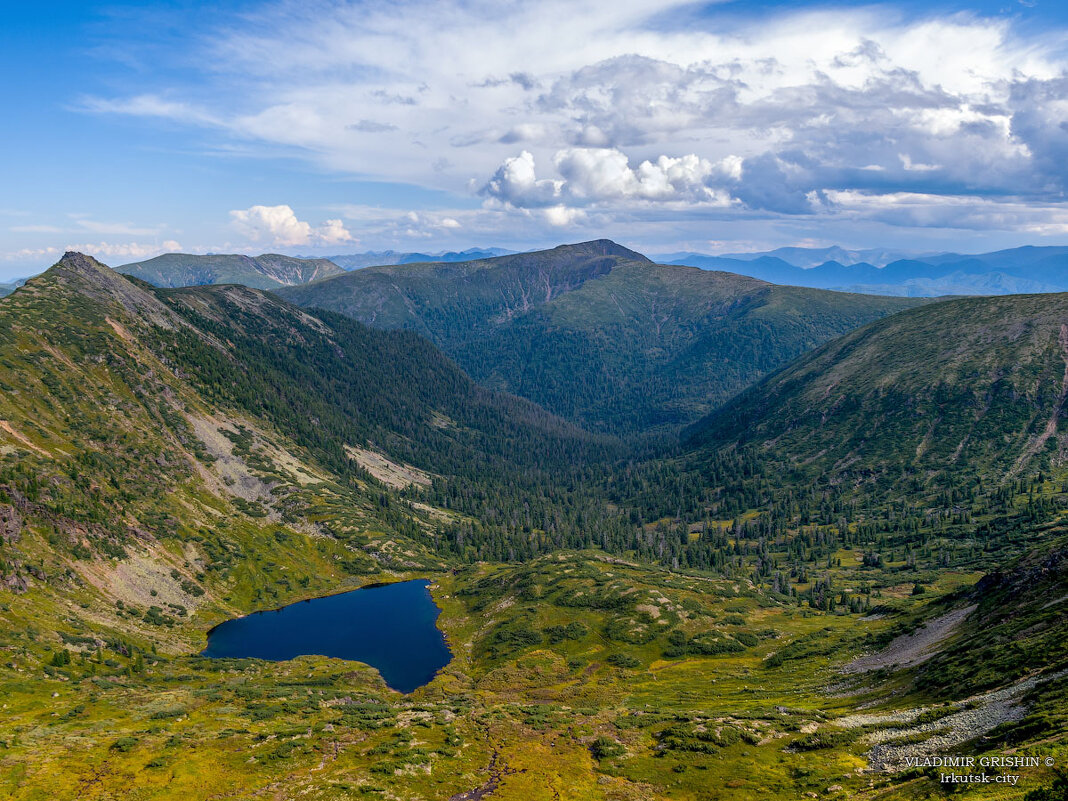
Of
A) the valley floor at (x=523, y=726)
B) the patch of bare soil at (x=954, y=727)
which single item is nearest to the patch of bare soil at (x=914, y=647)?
the valley floor at (x=523, y=726)

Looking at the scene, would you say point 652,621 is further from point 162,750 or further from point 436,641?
point 162,750

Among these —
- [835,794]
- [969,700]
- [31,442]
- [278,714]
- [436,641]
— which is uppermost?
[31,442]

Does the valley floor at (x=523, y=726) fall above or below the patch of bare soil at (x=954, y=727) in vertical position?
below

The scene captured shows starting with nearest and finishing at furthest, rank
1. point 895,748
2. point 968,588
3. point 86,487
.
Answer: point 895,748, point 968,588, point 86,487

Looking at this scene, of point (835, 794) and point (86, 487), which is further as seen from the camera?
point (86, 487)

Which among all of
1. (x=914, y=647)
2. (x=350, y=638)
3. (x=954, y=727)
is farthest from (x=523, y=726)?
(x=350, y=638)

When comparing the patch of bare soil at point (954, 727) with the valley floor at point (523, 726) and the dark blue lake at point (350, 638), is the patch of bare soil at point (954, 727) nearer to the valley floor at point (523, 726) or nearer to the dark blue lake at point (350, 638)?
the valley floor at point (523, 726)

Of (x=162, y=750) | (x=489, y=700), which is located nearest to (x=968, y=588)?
(x=489, y=700)

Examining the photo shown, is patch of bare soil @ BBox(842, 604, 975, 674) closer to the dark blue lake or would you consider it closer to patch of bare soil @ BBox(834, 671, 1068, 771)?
patch of bare soil @ BBox(834, 671, 1068, 771)

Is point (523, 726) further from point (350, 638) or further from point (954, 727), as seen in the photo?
point (350, 638)
